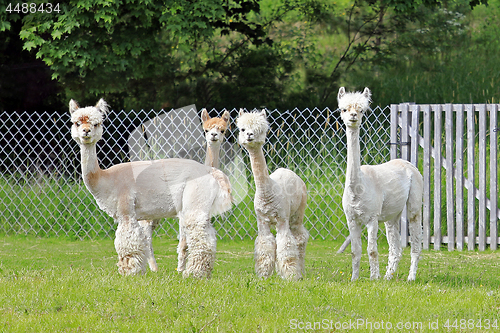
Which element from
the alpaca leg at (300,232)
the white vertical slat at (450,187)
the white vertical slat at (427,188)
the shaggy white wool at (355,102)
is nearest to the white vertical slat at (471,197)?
the white vertical slat at (450,187)

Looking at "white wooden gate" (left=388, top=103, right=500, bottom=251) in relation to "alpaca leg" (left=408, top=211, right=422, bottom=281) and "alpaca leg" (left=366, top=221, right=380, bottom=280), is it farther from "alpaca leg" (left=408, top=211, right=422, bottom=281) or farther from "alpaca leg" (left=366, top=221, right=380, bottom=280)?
"alpaca leg" (left=366, top=221, right=380, bottom=280)

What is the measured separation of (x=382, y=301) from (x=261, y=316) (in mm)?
947

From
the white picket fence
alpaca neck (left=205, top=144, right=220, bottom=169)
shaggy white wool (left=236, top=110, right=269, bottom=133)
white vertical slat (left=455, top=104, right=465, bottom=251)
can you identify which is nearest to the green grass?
alpaca neck (left=205, top=144, right=220, bottom=169)

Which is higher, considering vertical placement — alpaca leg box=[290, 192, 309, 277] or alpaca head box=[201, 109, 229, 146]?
alpaca head box=[201, 109, 229, 146]

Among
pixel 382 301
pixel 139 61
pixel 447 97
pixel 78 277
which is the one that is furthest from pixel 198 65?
pixel 382 301

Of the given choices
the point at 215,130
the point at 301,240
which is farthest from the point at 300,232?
the point at 215,130

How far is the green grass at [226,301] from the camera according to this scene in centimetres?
374

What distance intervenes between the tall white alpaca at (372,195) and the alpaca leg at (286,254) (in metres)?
0.55

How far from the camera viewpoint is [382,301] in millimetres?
4301

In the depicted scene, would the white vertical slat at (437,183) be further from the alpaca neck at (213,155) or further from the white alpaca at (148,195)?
the white alpaca at (148,195)

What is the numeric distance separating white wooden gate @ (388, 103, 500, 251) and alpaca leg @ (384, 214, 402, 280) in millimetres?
1987

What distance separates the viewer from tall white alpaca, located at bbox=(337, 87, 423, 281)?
5145mm

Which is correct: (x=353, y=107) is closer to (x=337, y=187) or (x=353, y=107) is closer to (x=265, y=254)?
(x=265, y=254)

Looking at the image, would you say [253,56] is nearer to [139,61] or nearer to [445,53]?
[139,61]
